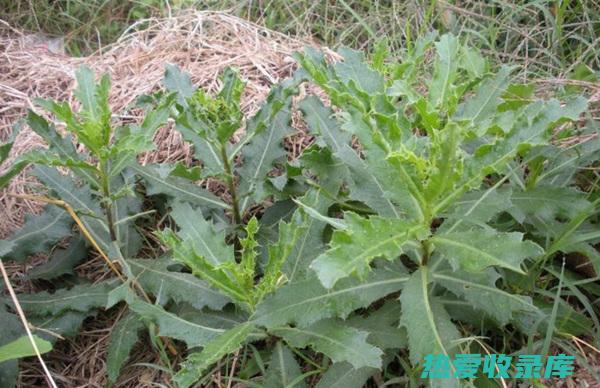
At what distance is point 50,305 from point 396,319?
1113mm

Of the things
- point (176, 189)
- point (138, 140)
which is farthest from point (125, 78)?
point (138, 140)

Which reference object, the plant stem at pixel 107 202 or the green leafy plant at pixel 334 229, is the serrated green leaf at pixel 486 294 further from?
the plant stem at pixel 107 202

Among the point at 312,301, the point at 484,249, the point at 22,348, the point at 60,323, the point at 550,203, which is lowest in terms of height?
the point at 60,323

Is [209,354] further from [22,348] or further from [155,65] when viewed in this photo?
[155,65]

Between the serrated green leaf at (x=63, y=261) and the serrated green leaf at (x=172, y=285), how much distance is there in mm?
243

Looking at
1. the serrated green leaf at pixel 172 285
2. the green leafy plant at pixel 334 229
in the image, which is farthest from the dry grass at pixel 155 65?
the serrated green leaf at pixel 172 285

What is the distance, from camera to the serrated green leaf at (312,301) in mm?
1826

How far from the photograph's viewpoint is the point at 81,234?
7.68 feet

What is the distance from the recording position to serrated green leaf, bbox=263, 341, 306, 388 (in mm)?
1892

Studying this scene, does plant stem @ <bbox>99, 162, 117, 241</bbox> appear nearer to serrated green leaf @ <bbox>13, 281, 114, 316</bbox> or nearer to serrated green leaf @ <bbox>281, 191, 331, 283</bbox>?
serrated green leaf @ <bbox>13, 281, 114, 316</bbox>

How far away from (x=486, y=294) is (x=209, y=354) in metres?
0.77

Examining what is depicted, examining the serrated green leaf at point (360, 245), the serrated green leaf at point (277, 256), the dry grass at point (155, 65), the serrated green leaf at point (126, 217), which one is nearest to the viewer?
the serrated green leaf at point (360, 245)

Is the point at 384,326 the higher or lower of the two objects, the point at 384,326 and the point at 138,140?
the lower

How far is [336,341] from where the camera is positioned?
1812mm
